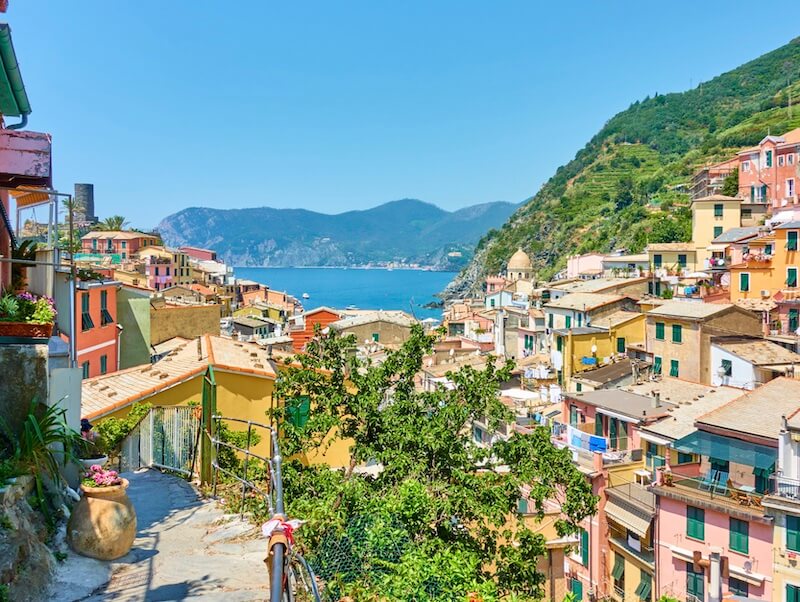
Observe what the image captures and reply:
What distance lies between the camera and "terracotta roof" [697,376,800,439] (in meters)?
22.2

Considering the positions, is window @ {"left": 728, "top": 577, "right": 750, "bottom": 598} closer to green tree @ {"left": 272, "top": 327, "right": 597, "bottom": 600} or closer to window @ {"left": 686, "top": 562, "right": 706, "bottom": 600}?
window @ {"left": 686, "top": 562, "right": 706, "bottom": 600}

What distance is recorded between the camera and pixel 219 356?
64.8 feet

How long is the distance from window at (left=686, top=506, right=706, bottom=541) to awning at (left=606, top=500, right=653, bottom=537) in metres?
1.36

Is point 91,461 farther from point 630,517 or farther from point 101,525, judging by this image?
point 630,517

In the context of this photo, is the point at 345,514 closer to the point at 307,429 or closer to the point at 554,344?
the point at 307,429

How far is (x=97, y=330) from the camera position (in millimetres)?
26766

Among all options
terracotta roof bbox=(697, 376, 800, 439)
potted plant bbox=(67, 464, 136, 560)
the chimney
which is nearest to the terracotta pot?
potted plant bbox=(67, 464, 136, 560)

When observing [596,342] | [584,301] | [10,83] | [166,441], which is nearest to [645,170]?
[584,301]

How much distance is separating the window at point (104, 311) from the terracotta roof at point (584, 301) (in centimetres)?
2526

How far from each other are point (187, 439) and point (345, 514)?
16.4ft

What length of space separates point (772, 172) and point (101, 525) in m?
64.8

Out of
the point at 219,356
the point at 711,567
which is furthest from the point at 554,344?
the point at 219,356

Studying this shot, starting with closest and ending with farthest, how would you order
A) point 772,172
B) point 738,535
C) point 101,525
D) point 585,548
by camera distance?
point 101,525, point 738,535, point 585,548, point 772,172

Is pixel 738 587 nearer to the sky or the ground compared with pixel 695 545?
nearer to the ground
